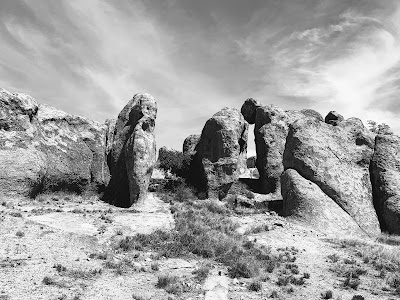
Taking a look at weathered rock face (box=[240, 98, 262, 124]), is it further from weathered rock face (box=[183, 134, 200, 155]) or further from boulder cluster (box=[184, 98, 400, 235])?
boulder cluster (box=[184, 98, 400, 235])

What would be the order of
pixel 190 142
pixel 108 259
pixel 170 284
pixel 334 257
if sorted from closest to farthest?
pixel 170 284 < pixel 108 259 < pixel 334 257 < pixel 190 142

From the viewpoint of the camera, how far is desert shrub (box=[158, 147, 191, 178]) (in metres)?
37.2

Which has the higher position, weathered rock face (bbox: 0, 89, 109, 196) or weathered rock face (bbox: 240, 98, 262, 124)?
weathered rock face (bbox: 240, 98, 262, 124)

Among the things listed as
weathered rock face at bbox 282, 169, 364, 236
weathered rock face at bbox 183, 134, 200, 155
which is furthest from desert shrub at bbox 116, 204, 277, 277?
weathered rock face at bbox 183, 134, 200, 155

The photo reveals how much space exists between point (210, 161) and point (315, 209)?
495 inches

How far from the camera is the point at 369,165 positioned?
27734 mm

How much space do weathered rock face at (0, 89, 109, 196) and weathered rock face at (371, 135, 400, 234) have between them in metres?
20.5

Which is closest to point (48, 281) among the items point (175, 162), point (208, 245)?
point (208, 245)

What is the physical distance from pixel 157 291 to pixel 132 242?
4708mm

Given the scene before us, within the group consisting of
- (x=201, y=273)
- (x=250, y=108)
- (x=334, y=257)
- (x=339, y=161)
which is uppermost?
(x=250, y=108)

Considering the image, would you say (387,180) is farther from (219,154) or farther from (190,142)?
(190,142)

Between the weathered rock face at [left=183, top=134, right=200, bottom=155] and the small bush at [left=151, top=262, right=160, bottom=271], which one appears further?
the weathered rock face at [left=183, top=134, right=200, bottom=155]

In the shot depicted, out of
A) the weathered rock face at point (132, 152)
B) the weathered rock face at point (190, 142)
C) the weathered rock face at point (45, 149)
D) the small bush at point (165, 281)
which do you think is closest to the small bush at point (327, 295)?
the small bush at point (165, 281)

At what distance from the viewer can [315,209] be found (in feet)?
76.8
